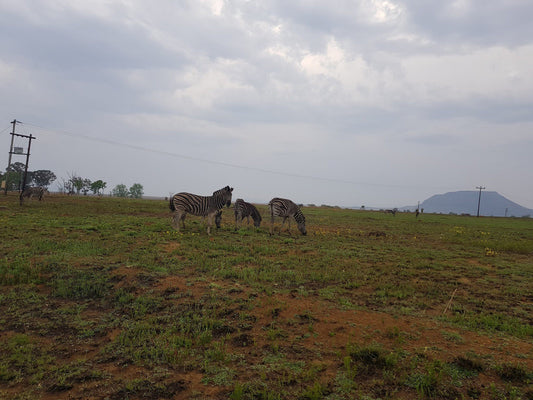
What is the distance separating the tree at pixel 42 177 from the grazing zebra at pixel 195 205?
349ft

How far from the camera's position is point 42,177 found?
96.5m

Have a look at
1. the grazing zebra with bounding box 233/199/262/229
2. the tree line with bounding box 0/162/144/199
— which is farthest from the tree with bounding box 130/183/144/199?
the grazing zebra with bounding box 233/199/262/229

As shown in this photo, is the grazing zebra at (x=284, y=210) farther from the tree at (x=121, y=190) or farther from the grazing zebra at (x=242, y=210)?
the tree at (x=121, y=190)

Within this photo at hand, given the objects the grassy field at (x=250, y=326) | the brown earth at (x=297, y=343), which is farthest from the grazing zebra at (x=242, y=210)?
the brown earth at (x=297, y=343)

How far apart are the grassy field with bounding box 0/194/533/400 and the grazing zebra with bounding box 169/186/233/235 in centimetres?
469

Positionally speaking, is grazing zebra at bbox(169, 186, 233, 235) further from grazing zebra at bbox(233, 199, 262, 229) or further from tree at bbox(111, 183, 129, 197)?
tree at bbox(111, 183, 129, 197)

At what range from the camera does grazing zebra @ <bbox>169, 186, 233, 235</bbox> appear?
16625 mm

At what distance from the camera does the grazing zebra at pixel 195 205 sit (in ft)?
54.5

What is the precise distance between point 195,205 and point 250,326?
11727 millimetres

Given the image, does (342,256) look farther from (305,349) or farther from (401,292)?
(305,349)

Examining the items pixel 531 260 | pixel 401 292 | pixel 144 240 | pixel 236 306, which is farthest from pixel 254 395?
pixel 531 260

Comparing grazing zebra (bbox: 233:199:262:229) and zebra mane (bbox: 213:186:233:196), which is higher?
zebra mane (bbox: 213:186:233:196)

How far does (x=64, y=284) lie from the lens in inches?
308

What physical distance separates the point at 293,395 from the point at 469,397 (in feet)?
8.44
